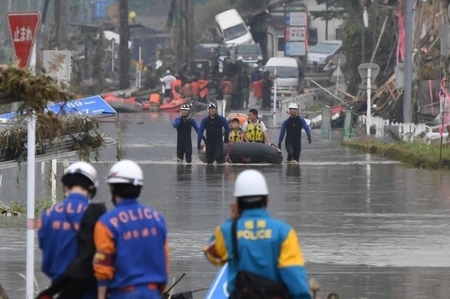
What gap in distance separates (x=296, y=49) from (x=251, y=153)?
135ft

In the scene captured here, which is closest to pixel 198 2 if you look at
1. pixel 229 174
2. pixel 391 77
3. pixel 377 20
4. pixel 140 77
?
pixel 140 77

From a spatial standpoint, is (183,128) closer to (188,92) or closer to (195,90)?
(188,92)

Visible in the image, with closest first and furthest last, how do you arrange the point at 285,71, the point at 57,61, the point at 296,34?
the point at 57,61
the point at 285,71
the point at 296,34

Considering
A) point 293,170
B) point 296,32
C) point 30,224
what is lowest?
point 293,170

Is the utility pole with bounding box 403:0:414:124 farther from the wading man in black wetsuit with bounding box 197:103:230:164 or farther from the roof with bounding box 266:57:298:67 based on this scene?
the roof with bounding box 266:57:298:67

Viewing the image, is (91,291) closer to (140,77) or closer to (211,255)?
(211,255)

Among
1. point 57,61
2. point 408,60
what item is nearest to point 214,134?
point 408,60

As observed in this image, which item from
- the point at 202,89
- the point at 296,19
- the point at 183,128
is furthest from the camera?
the point at 296,19

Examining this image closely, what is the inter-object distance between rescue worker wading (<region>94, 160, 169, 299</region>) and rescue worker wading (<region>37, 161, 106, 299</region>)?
0.52 feet

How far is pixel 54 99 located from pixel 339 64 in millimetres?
41760

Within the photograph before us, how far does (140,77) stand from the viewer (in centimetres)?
6725

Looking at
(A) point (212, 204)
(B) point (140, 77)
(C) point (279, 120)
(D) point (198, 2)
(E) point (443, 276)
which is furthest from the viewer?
(D) point (198, 2)

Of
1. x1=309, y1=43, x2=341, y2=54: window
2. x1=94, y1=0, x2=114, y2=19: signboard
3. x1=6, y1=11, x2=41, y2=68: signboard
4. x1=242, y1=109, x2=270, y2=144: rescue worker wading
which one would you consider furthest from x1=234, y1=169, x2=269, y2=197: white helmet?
x1=94, y1=0, x2=114, y2=19: signboard

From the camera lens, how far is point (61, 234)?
22.6ft
